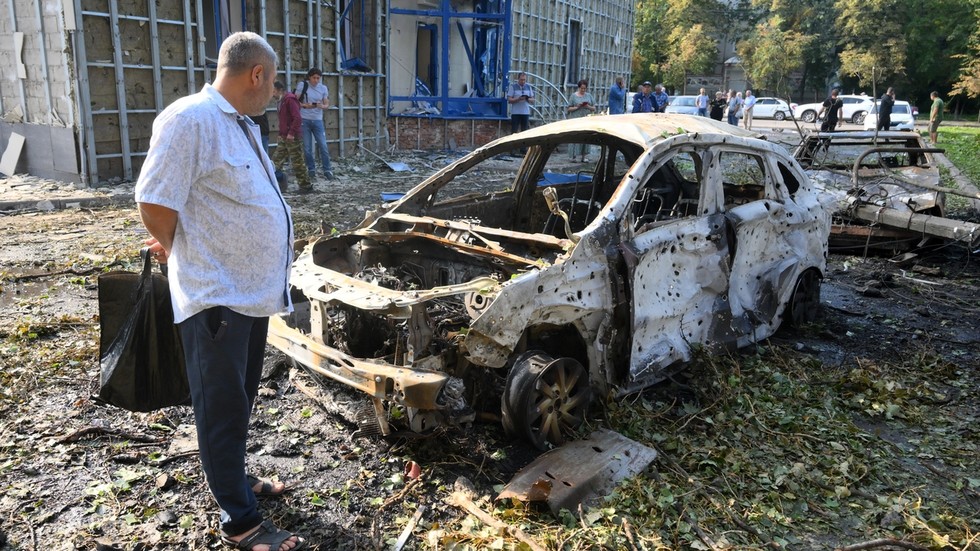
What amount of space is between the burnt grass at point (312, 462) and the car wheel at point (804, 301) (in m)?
0.11

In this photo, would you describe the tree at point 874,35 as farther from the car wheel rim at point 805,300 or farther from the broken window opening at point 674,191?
the broken window opening at point 674,191

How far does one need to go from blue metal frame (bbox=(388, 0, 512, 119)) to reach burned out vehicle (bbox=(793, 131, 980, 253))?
878cm

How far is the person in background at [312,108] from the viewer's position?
13.4 m

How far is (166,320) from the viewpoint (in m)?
3.20

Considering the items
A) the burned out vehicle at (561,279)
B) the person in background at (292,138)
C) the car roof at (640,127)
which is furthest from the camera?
the person in background at (292,138)

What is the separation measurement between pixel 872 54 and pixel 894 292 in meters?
45.4

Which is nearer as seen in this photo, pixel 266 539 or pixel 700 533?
pixel 266 539

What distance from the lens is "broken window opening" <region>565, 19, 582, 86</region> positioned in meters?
26.0

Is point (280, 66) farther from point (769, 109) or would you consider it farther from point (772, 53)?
point (772, 53)

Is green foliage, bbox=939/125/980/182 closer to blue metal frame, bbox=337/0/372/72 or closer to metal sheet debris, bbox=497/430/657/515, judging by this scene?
blue metal frame, bbox=337/0/372/72

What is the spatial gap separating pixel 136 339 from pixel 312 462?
1.22 m

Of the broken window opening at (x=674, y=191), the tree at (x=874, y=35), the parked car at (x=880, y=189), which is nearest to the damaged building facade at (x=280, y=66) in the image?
the parked car at (x=880, y=189)

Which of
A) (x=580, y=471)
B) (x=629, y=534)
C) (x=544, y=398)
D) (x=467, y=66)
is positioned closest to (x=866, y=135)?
(x=544, y=398)

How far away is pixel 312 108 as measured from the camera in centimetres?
1349
